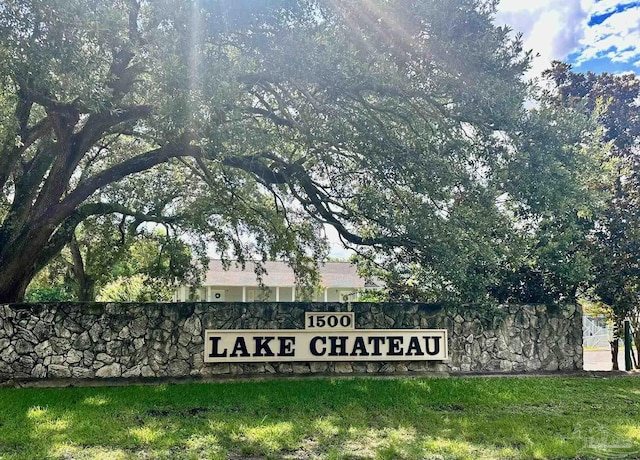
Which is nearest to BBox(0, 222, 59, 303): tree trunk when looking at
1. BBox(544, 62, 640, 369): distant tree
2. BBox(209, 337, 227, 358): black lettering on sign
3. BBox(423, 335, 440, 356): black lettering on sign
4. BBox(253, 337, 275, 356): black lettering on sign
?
BBox(209, 337, 227, 358): black lettering on sign

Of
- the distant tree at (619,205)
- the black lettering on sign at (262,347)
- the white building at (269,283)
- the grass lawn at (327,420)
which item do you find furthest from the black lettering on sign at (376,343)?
the white building at (269,283)

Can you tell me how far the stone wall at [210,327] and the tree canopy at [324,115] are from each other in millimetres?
965

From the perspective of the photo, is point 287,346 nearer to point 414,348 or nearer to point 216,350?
point 216,350

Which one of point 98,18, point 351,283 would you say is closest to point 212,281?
point 351,283

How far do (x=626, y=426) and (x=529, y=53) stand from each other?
512 centimetres

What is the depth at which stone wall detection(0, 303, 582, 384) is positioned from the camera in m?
8.94

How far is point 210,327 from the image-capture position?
959 centimetres

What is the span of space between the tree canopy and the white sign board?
1.20 meters

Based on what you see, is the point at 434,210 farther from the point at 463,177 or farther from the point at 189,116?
the point at 189,116

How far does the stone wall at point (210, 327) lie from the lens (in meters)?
8.94

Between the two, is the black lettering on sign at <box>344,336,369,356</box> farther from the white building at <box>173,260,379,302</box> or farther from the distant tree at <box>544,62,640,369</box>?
the white building at <box>173,260,379,302</box>

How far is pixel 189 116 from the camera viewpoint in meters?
6.43

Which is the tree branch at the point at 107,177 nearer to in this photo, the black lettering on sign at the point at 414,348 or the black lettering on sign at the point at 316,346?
the black lettering on sign at the point at 316,346

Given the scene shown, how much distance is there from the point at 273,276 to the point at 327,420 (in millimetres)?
18015
